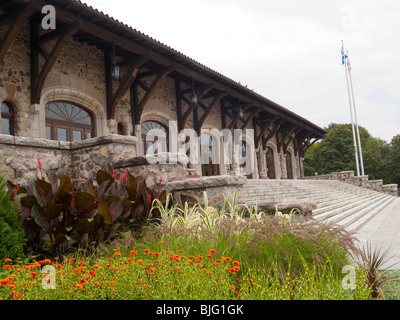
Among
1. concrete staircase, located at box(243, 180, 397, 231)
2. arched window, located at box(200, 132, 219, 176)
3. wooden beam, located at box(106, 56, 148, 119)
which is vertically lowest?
concrete staircase, located at box(243, 180, 397, 231)

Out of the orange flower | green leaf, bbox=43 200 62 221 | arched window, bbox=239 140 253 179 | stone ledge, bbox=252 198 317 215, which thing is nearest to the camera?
the orange flower

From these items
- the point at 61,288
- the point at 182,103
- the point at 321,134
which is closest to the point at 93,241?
the point at 61,288

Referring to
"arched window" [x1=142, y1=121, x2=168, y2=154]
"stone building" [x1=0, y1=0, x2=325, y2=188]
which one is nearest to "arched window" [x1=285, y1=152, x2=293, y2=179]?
"stone building" [x1=0, y1=0, x2=325, y2=188]

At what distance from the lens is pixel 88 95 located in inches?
359

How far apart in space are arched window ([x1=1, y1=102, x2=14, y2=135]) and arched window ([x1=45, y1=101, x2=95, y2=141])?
0.88 metres

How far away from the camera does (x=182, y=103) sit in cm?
1279

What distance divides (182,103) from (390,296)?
36.5 feet

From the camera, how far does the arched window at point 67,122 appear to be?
27.7 feet

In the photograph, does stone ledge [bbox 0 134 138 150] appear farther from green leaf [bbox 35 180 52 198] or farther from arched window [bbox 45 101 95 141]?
arched window [bbox 45 101 95 141]

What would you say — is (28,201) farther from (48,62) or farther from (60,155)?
(48,62)

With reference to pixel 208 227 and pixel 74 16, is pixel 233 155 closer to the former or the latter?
pixel 74 16

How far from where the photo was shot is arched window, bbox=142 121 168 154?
36.7 feet

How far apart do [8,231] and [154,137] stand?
9070mm

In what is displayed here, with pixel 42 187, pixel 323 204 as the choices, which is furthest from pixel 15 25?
pixel 323 204
